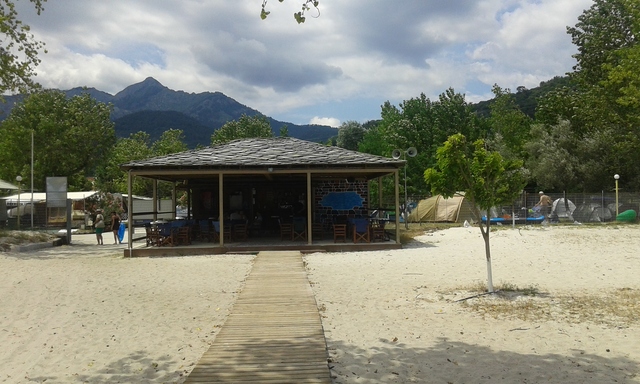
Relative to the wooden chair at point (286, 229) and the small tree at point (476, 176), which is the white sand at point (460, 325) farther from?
the wooden chair at point (286, 229)

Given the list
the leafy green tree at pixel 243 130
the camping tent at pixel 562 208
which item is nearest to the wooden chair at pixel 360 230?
the camping tent at pixel 562 208

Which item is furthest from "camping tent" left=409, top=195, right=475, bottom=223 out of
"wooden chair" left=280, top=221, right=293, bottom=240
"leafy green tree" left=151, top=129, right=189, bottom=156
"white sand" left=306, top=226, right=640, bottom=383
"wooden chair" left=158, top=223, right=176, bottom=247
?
"leafy green tree" left=151, top=129, right=189, bottom=156

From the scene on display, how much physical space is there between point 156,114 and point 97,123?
124323 mm

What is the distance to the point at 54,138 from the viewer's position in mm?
36719

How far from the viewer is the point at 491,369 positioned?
480 cm

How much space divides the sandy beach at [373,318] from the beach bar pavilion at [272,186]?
2.37 metres

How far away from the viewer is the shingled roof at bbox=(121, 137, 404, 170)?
14.1 meters

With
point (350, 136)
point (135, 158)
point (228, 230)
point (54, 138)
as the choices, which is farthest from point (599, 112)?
point (54, 138)

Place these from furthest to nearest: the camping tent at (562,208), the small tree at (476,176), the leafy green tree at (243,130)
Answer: the leafy green tree at (243,130)
the camping tent at (562,208)
the small tree at (476,176)

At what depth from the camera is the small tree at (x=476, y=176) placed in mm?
8328

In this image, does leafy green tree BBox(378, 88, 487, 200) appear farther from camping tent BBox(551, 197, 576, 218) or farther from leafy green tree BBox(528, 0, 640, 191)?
camping tent BBox(551, 197, 576, 218)

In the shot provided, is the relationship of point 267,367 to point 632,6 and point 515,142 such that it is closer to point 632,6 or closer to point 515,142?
point 632,6

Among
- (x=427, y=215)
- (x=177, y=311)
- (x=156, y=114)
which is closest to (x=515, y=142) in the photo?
(x=427, y=215)

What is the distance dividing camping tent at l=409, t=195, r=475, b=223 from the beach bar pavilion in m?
8.22
